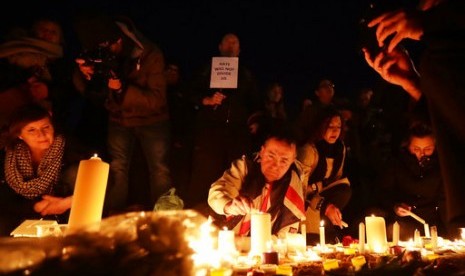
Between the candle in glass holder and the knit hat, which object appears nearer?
the candle in glass holder

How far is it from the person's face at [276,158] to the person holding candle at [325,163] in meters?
1.11

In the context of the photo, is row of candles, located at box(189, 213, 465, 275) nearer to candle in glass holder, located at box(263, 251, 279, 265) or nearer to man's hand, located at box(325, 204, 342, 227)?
candle in glass holder, located at box(263, 251, 279, 265)

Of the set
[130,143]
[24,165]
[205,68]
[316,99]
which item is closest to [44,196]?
[24,165]

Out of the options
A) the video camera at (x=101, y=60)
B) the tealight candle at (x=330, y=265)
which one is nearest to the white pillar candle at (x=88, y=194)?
the tealight candle at (x=330, y=265)

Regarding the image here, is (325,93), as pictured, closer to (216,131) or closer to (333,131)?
(333,131)

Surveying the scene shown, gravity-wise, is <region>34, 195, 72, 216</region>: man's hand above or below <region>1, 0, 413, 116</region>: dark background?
below

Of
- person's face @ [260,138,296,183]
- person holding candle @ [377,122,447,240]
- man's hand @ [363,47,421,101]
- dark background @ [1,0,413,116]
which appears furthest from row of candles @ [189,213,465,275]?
dark background @ [1,0,413,116]

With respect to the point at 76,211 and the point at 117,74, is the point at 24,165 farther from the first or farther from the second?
the point at 76,211

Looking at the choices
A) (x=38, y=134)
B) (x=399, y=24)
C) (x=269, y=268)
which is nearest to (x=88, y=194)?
(x=269, y=268)

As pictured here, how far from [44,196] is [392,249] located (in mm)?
3123

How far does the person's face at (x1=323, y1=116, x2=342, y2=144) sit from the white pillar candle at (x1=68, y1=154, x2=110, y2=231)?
4.03 metres

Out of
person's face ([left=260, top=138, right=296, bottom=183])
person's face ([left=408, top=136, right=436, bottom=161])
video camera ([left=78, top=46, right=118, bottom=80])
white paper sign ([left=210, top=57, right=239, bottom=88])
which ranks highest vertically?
white paper sign ([left=210, top=57, right=239, bottom=88])

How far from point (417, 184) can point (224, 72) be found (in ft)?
9.35

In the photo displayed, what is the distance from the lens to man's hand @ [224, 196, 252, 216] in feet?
11.4
